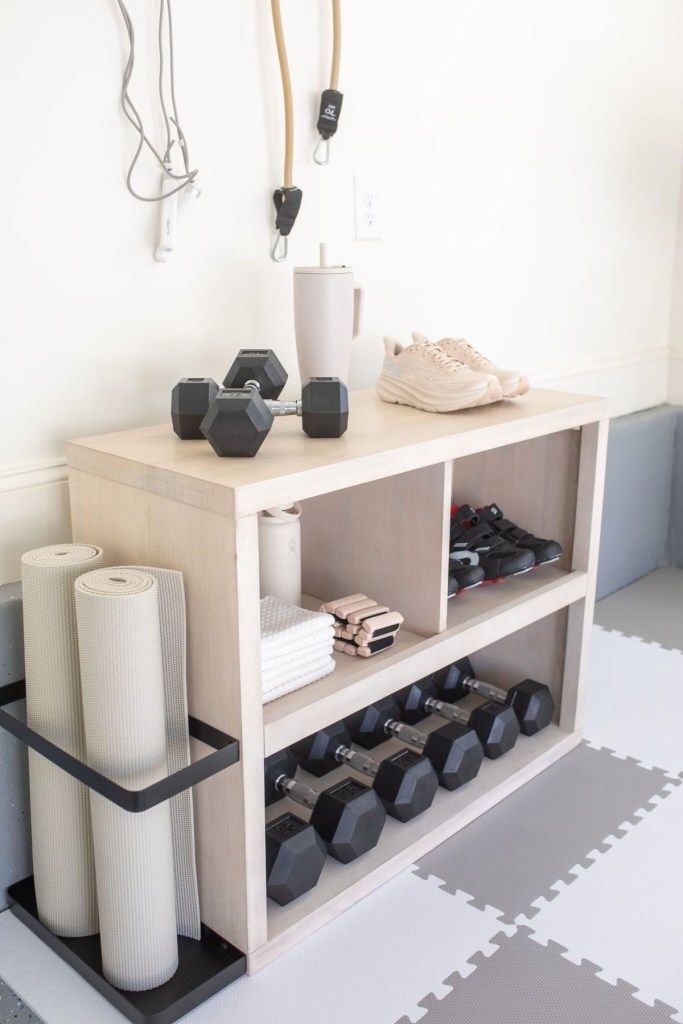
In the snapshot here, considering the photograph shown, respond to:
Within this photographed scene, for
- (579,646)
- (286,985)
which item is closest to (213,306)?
(579,646)

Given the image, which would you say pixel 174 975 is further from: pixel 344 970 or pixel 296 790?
pixel 296 790

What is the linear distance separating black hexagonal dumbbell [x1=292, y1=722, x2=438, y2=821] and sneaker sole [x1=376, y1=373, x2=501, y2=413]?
607 millimetres

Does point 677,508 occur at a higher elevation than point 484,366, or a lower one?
lower

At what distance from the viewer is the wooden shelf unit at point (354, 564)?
3.94 feet

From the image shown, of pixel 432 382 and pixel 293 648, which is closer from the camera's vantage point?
pixel 293 648

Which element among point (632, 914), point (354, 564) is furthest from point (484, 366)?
point (632, 914)

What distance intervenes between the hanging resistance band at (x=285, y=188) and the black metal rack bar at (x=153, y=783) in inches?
36.6

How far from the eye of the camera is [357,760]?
5.46 ft

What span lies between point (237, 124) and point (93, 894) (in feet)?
4.20

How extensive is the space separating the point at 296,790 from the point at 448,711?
42 cm

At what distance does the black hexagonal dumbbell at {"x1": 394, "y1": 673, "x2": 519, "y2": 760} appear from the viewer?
1763mm

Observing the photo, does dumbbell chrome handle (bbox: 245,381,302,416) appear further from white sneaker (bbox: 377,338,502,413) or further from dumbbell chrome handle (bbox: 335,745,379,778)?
dumbbell chrome handle (bbox: 335,745,379,778)

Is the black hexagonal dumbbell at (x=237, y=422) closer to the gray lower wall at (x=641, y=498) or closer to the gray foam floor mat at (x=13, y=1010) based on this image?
the gray foam floor mat at (x=13, y=1010)

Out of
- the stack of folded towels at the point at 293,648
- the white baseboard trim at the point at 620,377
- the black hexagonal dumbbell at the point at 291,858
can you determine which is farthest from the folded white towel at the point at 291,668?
the white baseboard trim at the point at 620,377
